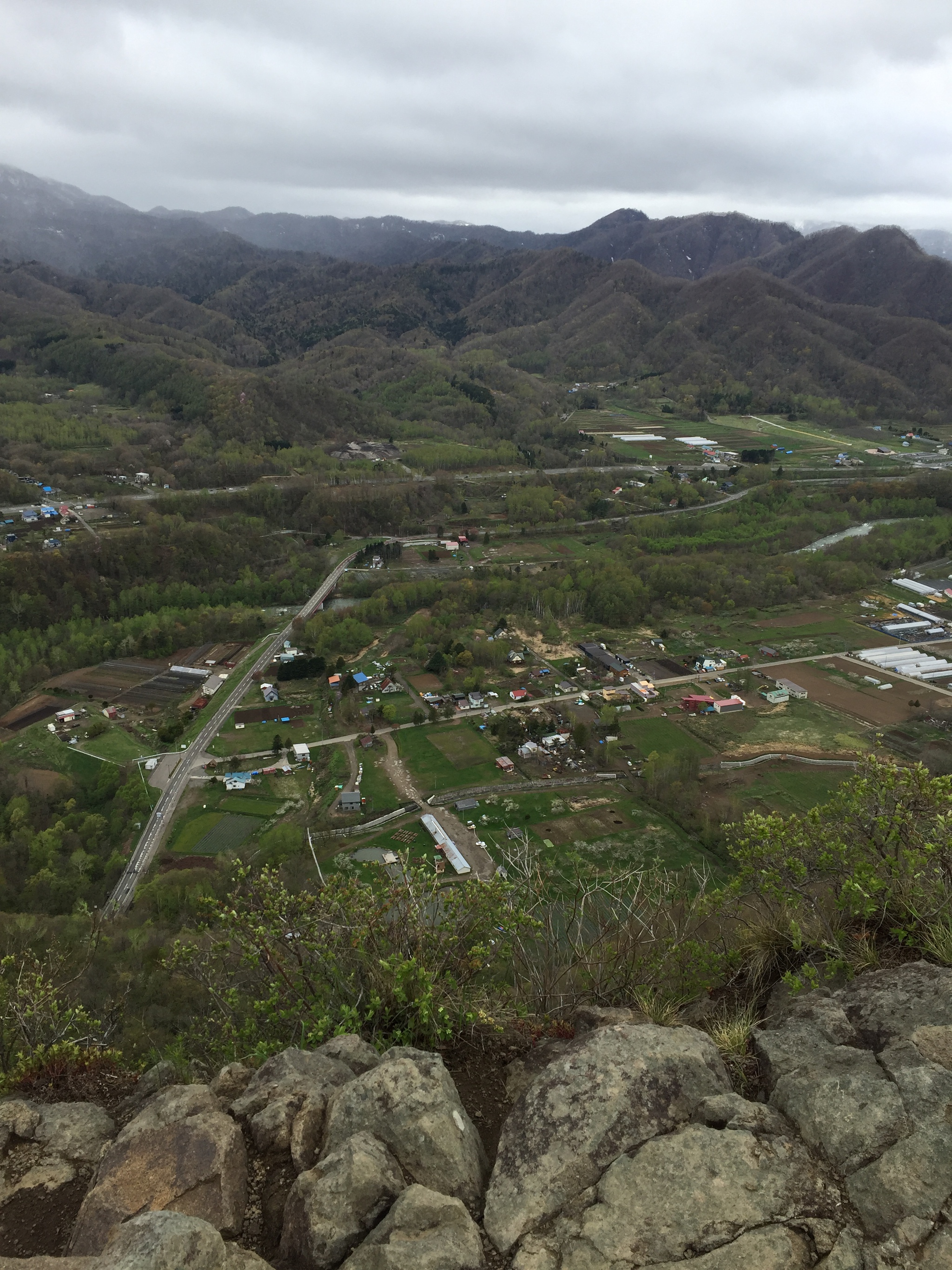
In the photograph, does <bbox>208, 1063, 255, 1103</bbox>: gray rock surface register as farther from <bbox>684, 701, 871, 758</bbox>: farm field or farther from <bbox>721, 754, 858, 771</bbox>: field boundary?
<bbox>684, 701, 871, 758</bbox>: farm field

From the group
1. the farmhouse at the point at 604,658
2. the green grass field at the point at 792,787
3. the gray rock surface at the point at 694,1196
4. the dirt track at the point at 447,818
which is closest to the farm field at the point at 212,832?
the dirt track at the point at 447,818

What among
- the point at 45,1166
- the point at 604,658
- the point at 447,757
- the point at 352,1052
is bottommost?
the point at 447,757

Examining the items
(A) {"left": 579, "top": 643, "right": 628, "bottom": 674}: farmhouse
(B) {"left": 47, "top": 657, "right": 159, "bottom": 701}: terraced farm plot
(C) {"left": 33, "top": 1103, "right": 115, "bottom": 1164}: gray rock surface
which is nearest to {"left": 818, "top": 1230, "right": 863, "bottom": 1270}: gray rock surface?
(C) {"left": 33, "top": 1103, "right": 115, "bottom": 1164}: gray rock surface

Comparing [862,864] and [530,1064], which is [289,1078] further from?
[862,864]

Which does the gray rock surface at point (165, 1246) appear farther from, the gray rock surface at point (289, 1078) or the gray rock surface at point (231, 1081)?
the gray rock surface at point (231, 1081)

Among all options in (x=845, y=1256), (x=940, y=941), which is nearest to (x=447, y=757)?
(x=940, y=941)
